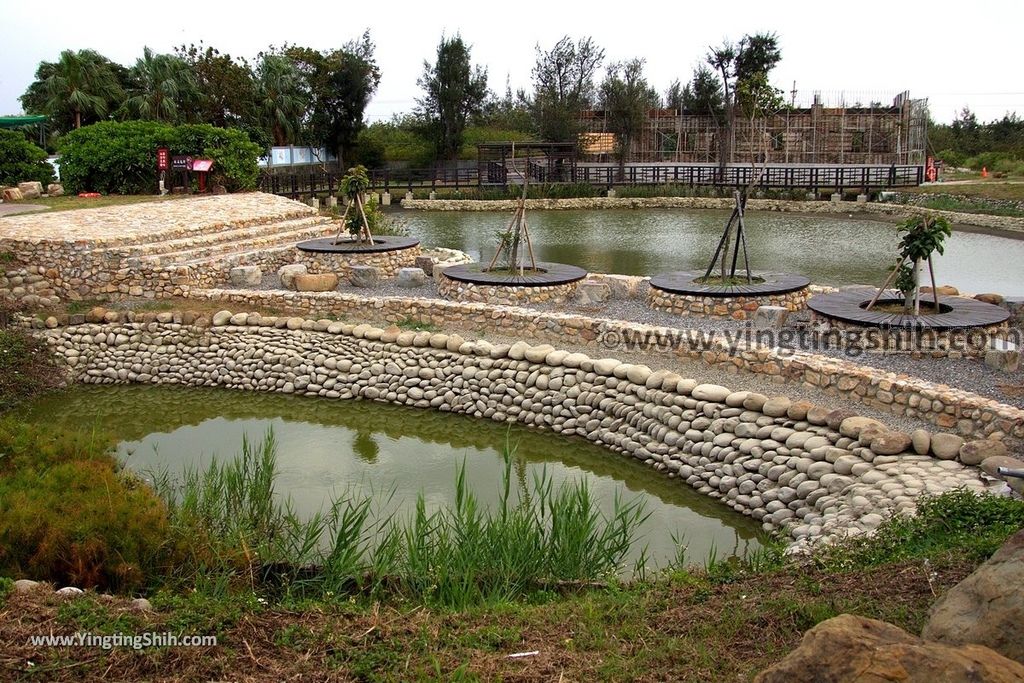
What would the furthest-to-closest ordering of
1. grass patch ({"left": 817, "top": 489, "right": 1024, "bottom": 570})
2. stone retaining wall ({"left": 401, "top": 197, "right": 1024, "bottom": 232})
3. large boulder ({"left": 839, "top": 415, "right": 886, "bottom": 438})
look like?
stone retaining wall ({"left": 401, "top": 197, "right": 1024, "bottom": 232}), large boulder ({"left": 839, "top": 415, "right": 886, "bottom": 438}), grass patch ({"left": 817, "top": 489, "right": 1024, "bottom": 570})

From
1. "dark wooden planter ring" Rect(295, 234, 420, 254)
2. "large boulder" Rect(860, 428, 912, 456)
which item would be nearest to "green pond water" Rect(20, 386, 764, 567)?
"large boulder" Rect(860, 428, 912, 456)

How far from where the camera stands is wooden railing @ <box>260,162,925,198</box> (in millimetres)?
32094

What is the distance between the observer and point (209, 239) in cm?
1695

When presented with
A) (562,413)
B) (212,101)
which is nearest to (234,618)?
(562,413)

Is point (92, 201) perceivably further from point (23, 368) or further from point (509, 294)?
point (509, 294)

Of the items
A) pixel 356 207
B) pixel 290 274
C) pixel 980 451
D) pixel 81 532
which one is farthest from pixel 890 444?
pixel 356 207

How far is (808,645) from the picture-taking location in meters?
3.31

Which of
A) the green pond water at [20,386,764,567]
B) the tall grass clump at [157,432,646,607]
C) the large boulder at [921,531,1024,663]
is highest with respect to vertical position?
the large boulder at [921,531,1024,663]

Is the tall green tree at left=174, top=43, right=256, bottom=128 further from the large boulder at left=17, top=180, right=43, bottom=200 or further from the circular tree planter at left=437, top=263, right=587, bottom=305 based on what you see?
the circular tree planter at left=437, top=263, right=587, bottom=305

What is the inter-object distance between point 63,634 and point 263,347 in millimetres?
8255

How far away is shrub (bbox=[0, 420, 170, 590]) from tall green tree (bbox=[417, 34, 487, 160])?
121ft

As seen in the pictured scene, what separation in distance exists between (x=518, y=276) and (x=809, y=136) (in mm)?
28895

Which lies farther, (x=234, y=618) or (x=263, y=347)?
(x=263, y=347)

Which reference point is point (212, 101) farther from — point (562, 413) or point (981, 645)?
point (981, 645)
